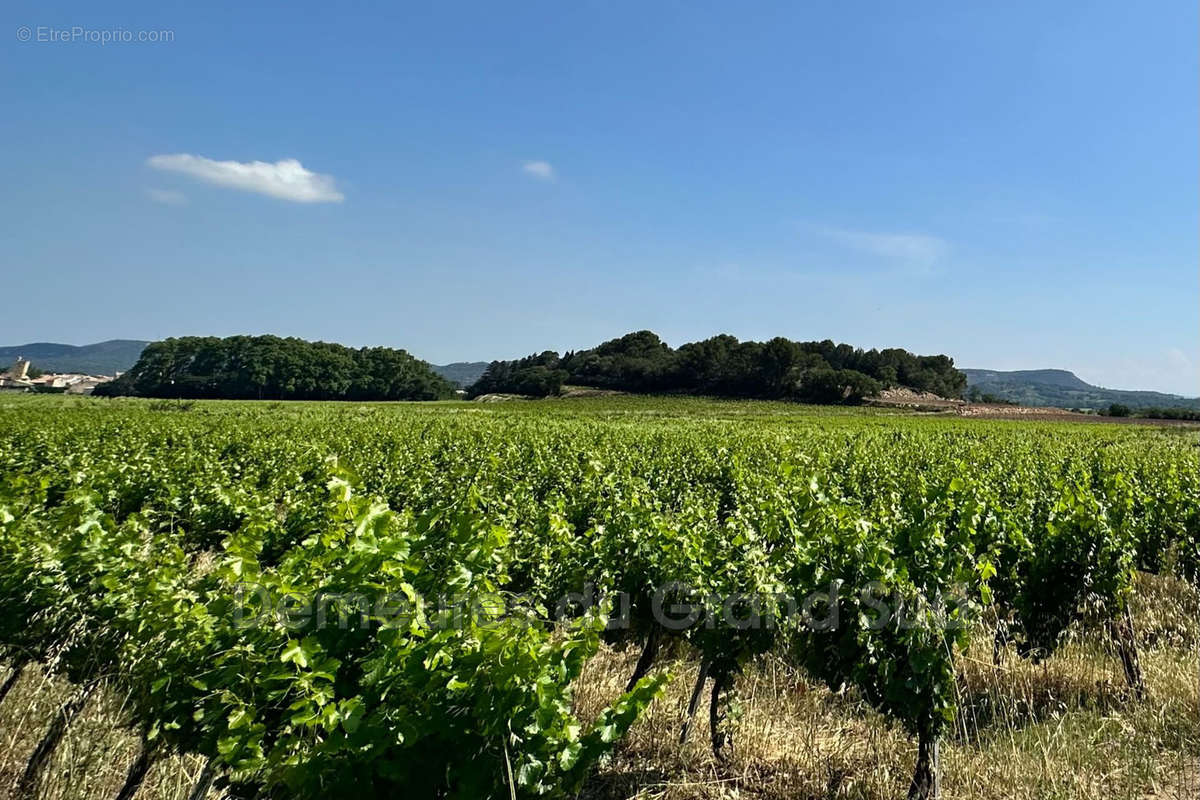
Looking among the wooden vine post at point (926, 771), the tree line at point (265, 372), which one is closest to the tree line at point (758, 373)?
the tree line at point (265, 372)

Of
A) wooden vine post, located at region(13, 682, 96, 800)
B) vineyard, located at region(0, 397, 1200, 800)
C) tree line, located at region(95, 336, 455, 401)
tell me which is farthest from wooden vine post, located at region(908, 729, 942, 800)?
tree line, located at region(95, 336, 455, 401)

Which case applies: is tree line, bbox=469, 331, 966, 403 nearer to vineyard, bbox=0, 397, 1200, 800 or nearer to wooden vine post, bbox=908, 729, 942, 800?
vineyard, bbox=0, 397, 1200, 800

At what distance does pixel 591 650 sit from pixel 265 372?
340ft

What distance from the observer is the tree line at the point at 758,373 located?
3541 inches

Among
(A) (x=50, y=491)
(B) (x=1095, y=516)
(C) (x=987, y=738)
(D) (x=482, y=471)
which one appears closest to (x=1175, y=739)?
→ (C) (x=987, y=738)

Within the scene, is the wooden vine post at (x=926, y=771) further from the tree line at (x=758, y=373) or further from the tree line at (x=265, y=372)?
the tree line at (x=265, y=372)

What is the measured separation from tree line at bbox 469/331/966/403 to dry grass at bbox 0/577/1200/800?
84738mm

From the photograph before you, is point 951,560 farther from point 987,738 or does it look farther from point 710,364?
point 710,364

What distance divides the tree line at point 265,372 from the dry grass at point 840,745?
326ft

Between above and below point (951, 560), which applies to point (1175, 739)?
below

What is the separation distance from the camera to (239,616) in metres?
3.26

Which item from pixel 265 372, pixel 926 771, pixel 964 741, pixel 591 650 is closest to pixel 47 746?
pixel 591 650

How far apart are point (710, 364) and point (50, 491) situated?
9597 centimetres

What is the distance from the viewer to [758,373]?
9825cm
